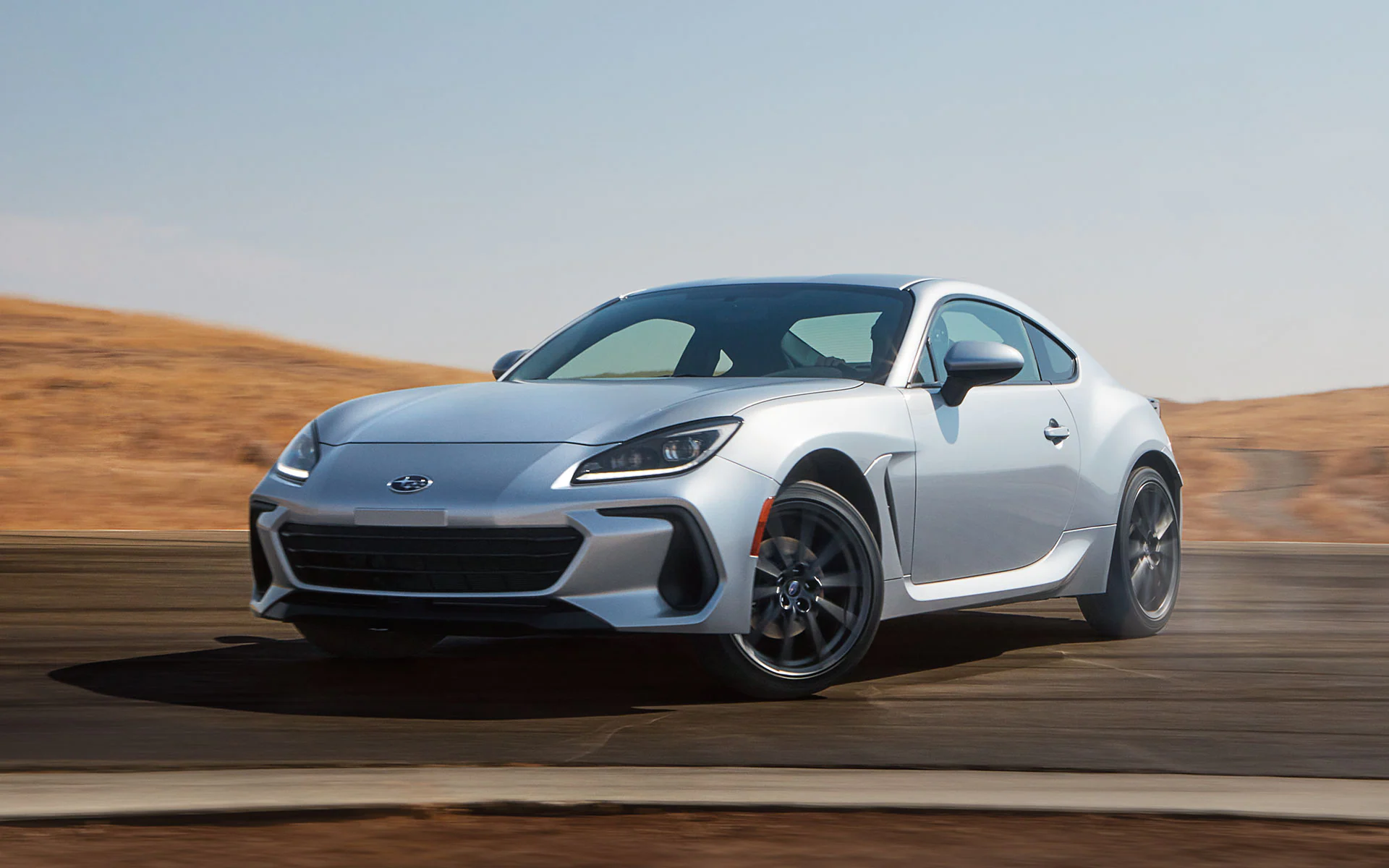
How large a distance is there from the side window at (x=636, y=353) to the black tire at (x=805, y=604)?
130 cm

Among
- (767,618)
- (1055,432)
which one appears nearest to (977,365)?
(1055,432)

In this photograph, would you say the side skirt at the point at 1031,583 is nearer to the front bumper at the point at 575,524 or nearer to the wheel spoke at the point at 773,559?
the wheel spoke at the point at 773,559

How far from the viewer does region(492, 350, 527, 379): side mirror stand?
7500mm

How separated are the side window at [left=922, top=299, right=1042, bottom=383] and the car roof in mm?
191

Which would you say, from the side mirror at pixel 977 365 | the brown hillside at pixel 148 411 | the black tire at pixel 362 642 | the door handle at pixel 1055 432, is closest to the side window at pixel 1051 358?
the door handle at pixel 1055 432

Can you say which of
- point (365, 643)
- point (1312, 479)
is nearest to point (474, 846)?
point (365, 643)

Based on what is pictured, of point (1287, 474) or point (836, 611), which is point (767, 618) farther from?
point (1287, 474)

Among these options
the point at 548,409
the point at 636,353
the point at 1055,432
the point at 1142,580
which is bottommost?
the point at 1142,580

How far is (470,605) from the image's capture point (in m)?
5.65

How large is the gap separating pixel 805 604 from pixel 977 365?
3.89 ft

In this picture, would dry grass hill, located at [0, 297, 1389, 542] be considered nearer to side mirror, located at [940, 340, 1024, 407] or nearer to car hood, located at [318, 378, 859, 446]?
car hood, located at [318, 378, 859, 446]

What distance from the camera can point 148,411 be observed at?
28156 mm

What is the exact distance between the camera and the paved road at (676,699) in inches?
202

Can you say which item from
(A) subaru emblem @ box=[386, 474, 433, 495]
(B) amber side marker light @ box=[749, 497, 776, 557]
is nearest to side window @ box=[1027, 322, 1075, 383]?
(B) amber side marker light @ box=[749, 497, 776, 557]
